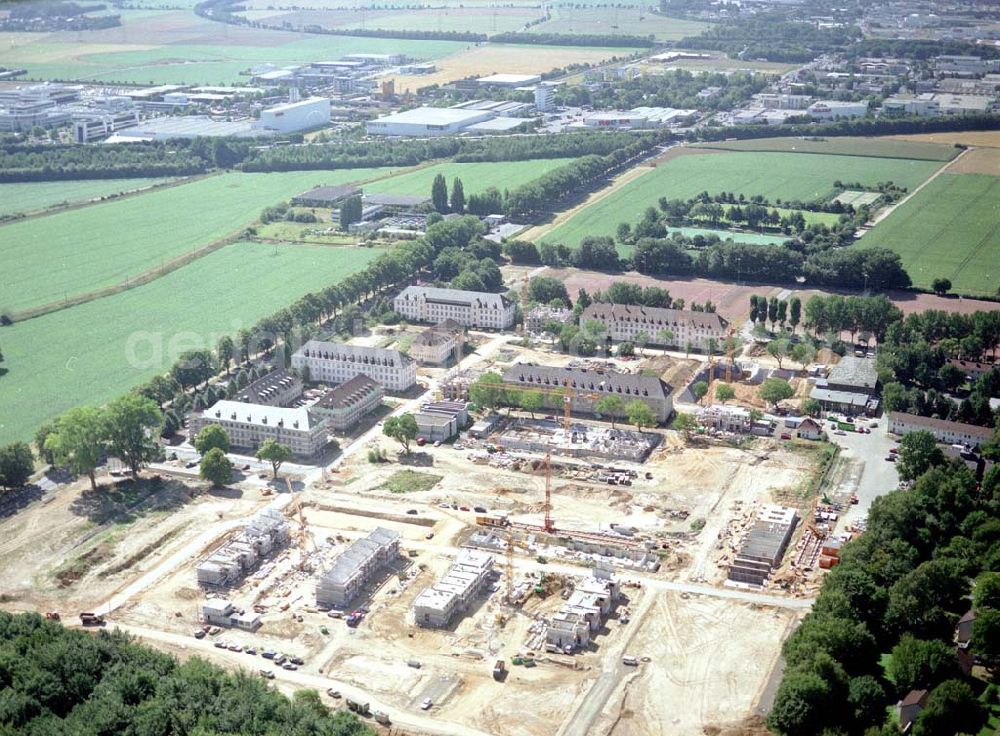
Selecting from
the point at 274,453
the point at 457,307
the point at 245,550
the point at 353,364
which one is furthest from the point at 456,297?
the point at 245,550

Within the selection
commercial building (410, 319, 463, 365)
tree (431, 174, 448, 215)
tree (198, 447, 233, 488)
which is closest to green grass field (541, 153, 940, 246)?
tree (431, 174, 448, 215)

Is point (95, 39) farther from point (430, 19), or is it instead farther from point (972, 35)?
point (972, 35)

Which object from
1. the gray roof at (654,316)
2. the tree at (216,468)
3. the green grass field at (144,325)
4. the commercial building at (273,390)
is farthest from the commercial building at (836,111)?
the tree at (216,468)

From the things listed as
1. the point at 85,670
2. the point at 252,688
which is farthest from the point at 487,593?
the point at 85,670

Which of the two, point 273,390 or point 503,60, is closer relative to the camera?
point 273,390

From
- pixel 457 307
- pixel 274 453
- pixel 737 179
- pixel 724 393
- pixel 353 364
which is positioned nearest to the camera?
pixel 274 453

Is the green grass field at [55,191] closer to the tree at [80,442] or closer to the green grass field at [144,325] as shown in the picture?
the green grass field at [144,325]

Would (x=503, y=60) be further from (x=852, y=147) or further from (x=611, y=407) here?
(x=611, y=407)
